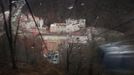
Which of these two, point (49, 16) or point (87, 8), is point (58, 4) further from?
point (87, 8)

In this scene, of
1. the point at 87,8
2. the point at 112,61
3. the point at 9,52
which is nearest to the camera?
the point at 112,61

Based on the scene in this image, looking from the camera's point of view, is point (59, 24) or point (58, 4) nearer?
point (58, 4)

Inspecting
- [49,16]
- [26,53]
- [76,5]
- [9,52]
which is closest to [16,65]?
[9,52]

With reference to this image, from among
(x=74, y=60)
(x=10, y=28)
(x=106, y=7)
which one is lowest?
Result: (x=74, y=60)

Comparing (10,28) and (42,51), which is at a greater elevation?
(10,28)

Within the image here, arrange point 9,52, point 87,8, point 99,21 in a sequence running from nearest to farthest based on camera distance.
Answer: point 9,52 < point 87,8 < point 99,21

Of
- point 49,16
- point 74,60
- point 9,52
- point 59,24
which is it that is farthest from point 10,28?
point 74,60

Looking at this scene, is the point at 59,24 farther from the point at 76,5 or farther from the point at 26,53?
the point at 26,53

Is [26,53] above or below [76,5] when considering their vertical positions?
below

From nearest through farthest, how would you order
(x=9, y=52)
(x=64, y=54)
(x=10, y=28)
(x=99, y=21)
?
1. (x=10, y=28)
2. (x=9, y=52)
3. (x=99, y=21)
4. (x=64, y=54)
